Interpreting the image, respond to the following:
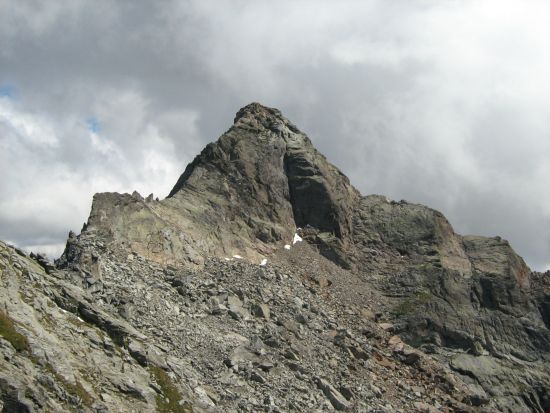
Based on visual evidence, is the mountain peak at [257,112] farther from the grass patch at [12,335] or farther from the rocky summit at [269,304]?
the grass patch at [12,335]

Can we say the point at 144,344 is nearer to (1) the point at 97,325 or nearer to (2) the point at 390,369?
(1) the point at 97,325

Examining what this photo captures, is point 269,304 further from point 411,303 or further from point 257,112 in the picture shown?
point 257,112

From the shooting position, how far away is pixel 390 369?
2672 inches

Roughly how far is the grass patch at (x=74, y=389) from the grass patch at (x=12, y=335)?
1787 millimetres

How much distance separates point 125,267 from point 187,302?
6.97 m

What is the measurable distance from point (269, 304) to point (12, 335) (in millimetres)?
34672

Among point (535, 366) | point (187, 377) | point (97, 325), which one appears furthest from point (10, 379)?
point (535, 366)

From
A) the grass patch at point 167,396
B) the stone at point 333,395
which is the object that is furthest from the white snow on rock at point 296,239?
the grass patch at point 167,396

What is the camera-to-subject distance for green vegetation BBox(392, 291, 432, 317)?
279 feet

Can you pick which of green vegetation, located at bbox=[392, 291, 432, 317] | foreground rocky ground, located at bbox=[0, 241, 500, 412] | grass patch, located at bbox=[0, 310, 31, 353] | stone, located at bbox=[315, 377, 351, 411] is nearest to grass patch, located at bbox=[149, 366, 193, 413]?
foreground rocky ground, located at bbox=[0, 241, 500, 412]

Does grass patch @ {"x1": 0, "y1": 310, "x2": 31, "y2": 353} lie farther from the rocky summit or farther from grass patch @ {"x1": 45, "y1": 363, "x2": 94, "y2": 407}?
grass patch @ {"x1": 45, "y1": 363, "x2": 94, "y2": 407}

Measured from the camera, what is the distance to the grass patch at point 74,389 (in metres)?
36.0

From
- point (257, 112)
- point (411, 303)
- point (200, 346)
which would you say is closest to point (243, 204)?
point (257, 112)

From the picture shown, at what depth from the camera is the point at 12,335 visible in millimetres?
36250
